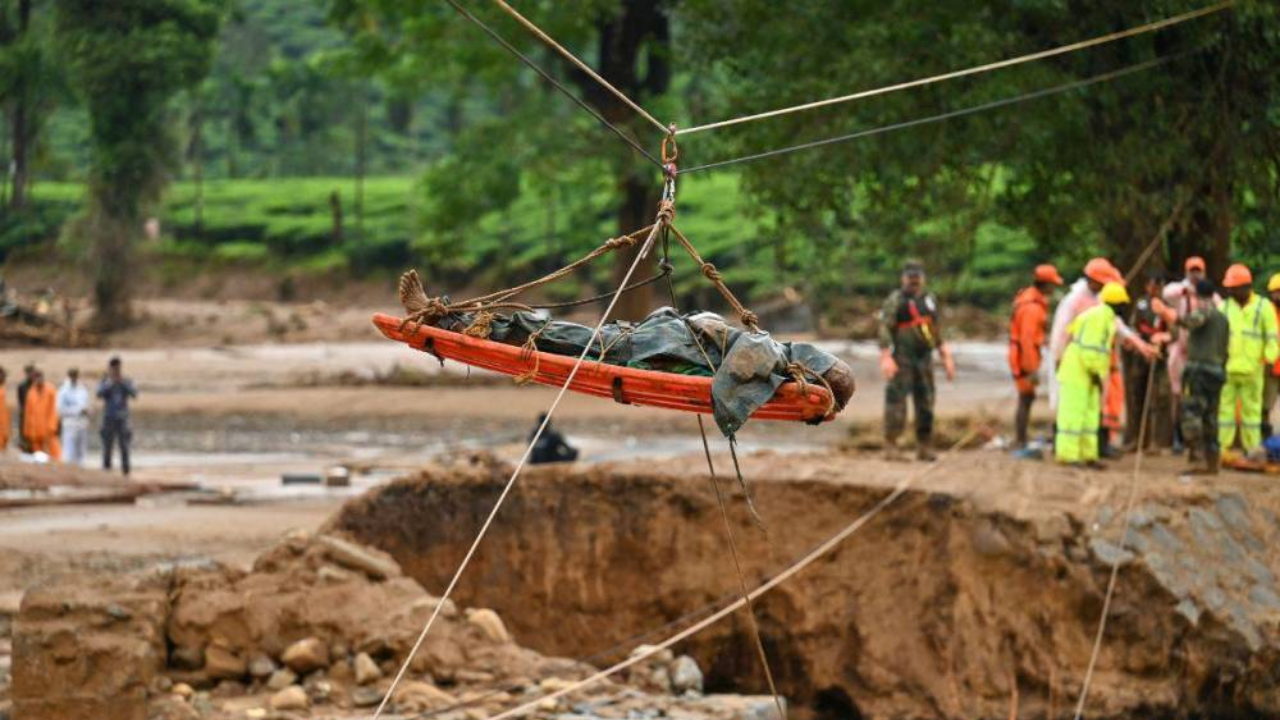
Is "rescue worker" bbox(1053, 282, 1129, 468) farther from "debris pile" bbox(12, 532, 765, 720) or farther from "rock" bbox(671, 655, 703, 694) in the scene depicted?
"debris pile" bbox(12, 532, 765, 720)

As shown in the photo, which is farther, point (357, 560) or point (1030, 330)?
point (1030, 330)

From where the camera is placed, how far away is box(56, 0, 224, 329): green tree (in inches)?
1618

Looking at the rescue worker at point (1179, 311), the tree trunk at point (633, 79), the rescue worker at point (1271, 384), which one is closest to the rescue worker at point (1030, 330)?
the rescue worker at point (1179, 311)

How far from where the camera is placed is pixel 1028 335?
57.1ft

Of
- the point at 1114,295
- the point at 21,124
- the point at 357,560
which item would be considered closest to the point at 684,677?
the point at 357,560

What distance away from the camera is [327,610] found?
12.9 m

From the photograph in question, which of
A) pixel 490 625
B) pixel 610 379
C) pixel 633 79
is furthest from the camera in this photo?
pixel 633 79

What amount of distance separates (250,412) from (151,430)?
2.38 metres

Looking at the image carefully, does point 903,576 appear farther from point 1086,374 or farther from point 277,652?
point 277,652

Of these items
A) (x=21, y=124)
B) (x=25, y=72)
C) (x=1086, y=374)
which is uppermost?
(x=25, y=72)

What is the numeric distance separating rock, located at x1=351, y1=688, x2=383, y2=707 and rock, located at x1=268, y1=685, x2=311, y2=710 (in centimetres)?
29

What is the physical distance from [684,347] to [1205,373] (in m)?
7.44

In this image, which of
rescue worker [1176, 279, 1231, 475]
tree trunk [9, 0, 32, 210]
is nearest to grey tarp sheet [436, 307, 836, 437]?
rescue worker [1176, 279, 1231, 475]

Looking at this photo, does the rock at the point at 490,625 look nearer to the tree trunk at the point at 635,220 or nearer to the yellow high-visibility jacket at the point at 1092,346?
the yellow high-visibility jacket at the point at 1092,346
